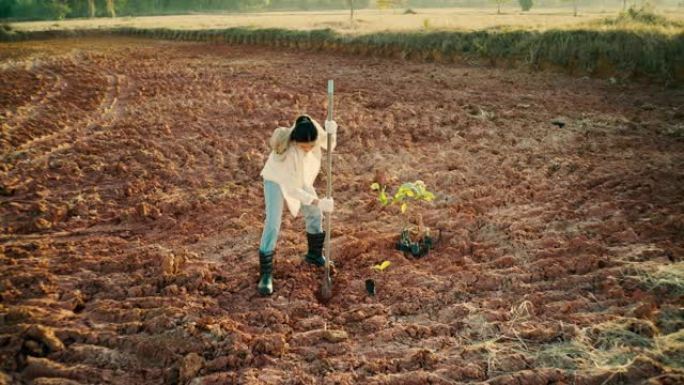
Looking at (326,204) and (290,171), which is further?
(290,171)

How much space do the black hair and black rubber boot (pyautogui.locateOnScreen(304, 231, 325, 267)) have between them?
3.58ft

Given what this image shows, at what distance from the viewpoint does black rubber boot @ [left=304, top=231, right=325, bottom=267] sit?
15.7 ft

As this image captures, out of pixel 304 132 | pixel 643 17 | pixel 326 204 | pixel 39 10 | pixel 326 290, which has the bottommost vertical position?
pixel 326 290

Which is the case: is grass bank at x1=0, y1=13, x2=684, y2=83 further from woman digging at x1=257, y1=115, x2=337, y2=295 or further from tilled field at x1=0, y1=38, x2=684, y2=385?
woman digging at x1=257, y1=115, x2=337, y2=295

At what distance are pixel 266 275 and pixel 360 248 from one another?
1.09 meters

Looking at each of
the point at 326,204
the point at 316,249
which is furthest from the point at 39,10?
the point at 326,204

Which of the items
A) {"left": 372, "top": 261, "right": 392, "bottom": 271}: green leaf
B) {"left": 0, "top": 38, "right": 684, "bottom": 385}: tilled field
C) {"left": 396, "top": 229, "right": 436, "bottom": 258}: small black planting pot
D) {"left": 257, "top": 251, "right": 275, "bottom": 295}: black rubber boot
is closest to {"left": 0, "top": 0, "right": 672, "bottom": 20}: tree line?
{"left": 0, "top": 38, "right": 684, "bottom": 385}: tilled field

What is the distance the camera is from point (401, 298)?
429 centimetres

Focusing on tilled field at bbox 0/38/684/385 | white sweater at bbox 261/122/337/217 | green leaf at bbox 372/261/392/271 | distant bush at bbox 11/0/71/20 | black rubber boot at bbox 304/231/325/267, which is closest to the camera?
tilled field at bbox 0/38/684/385

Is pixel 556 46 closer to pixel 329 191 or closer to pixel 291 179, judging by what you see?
pixel 329 191

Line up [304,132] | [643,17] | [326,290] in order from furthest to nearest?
[643,17] < [326,290] < [304,132]

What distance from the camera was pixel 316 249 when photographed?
4.84 m

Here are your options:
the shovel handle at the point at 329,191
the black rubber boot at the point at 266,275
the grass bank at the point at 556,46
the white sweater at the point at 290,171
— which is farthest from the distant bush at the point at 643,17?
the black rubber boot at the point at 266,275

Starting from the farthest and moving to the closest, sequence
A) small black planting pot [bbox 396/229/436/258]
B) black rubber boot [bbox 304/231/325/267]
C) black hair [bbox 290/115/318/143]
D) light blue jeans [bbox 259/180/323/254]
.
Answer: small black planting pot [bbox 396/229/436/258]
black rubber boot [bbox 304/231/325/267]
light blue jeans [bbox 259/180/323/254]
black hair [bbox 290/115/318/143]
